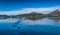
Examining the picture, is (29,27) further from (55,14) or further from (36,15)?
(55,14)

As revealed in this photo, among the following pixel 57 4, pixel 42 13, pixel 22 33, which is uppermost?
pixel 57 4

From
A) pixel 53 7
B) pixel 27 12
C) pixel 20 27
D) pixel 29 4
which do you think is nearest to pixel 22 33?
pixel 20 27

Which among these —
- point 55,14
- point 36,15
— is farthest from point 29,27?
point 55,14

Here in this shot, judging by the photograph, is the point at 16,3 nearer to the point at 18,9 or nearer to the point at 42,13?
the point at 18,9

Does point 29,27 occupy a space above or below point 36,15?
below

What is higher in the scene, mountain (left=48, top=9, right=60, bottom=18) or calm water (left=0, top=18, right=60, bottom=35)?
mountain (left=48, top=9, right=60, bottom=18)

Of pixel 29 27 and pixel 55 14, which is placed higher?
pixel 55 14

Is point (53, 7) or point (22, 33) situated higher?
point (53, 7)

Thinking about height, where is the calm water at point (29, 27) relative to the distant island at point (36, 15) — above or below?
below
